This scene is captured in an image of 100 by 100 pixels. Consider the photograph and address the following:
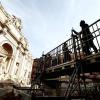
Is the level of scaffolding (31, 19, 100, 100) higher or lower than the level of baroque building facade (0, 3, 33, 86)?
lower

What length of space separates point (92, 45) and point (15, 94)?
16.5 feet

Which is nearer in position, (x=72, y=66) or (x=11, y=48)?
(x=72, y=66)

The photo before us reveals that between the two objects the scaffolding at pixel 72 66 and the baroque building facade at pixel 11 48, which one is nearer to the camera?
the scaffolding at pixel 72 66

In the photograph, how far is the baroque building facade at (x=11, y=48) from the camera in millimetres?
21094

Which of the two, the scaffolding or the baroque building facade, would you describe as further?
the baroque building facade

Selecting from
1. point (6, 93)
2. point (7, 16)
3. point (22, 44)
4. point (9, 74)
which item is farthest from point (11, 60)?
point (6, 93)

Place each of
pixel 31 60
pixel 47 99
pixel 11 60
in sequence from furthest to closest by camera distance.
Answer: pixel 31 60
pixel 11 60
pixel 47 99

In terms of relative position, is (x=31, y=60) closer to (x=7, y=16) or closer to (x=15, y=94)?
(x=7, y=16)

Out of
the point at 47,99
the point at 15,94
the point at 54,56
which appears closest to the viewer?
the point at 47,99

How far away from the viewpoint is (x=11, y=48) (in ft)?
79.7

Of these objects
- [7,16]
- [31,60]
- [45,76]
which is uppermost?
[7,16]

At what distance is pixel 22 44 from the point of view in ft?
91.2

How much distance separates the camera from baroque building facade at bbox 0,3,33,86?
21.1 m

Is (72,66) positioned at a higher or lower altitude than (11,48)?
lower
